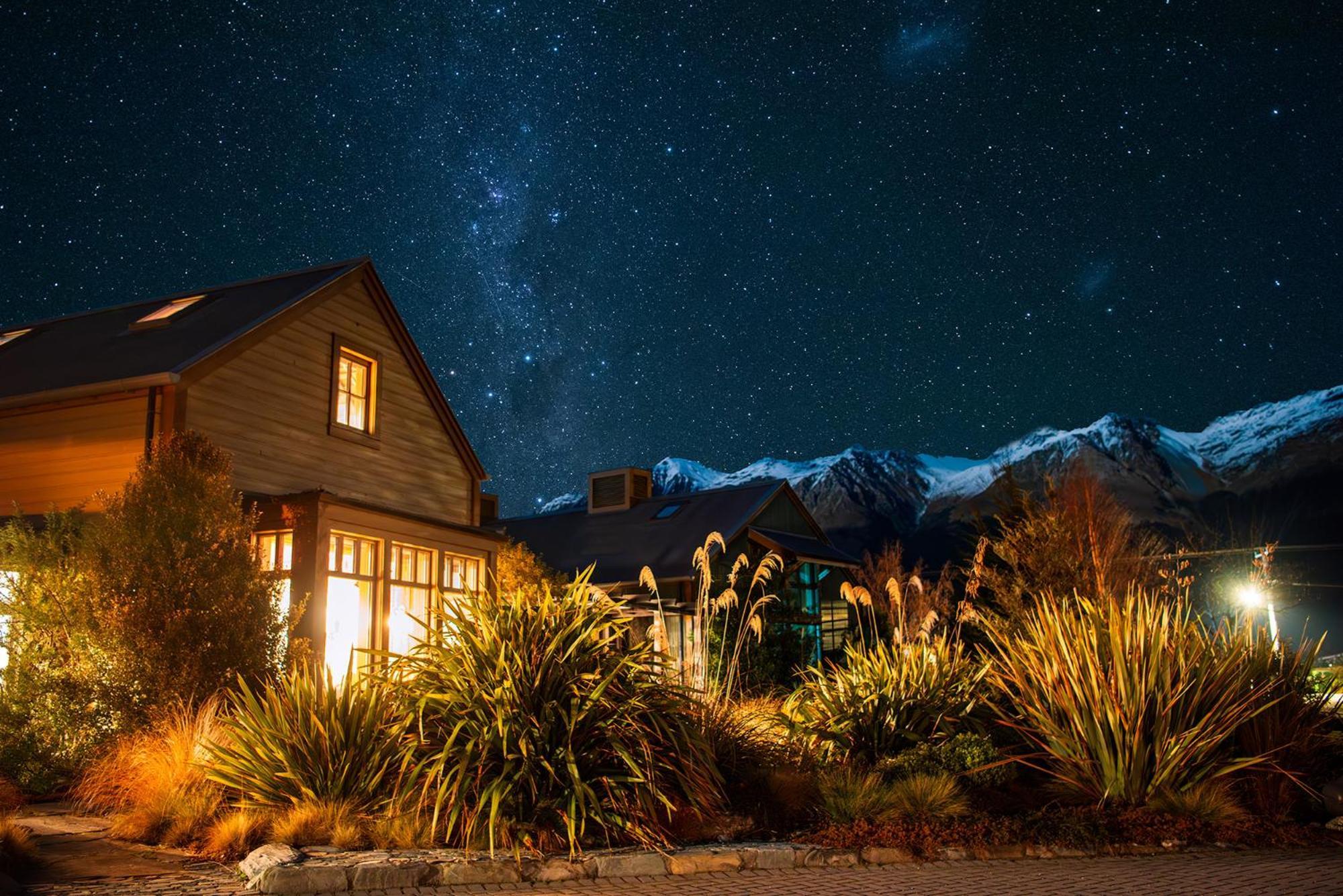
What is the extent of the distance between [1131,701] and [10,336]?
1911 cm

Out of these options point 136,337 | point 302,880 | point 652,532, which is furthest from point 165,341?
point 652,532

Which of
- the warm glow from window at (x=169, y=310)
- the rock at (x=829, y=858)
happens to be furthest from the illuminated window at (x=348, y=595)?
the rock at (x=829, y=858)

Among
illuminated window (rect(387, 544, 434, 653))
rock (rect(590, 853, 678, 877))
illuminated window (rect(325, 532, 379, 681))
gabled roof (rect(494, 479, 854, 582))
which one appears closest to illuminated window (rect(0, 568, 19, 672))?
illuminated window (rect(325, 532, 379, 681))

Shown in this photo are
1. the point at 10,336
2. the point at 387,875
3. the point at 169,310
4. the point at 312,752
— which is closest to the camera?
the point at 387,875

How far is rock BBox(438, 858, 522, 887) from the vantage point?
6320 millimetres

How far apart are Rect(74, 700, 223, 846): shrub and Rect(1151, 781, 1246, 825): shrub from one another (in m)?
7.37

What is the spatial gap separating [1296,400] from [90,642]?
181271 mm

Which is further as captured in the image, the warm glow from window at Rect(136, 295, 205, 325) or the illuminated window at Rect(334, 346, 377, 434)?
the warm glow from window at Rect(136, 295, 205, 325)

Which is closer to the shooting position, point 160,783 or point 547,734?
point 547,734

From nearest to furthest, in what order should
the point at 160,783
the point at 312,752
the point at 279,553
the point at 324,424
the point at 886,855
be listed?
the point at 886,855, the point at 312,752, the point at 160,783, the point at 279,553, the point at 324,424

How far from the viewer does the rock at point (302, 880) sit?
238 inches

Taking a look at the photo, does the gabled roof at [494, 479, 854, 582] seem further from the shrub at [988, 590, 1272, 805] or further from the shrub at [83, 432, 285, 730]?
the shrub at [988, 590, 1272, 805]

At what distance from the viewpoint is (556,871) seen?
A: 6.54 m

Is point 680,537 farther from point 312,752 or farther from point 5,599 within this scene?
point 312,752
